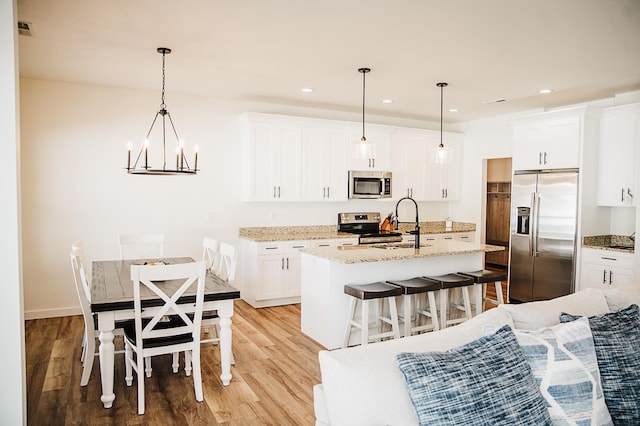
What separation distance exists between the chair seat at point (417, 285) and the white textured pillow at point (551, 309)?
1.52 meters

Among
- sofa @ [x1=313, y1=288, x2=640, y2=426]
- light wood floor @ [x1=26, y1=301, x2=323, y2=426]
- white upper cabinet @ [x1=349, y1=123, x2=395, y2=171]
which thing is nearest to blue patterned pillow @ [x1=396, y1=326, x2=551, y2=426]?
sofa @ [x1=313, y1=288, x2=640, y2=426]

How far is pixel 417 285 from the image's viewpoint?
157 inches

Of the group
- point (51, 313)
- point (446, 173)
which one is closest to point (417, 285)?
point (446, 173)

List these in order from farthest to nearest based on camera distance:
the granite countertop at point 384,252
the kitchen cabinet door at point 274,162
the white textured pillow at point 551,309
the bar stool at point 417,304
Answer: the kitchen cabinet door at point 274,162 → the bar stool at point 417,304 → the granite countertop at point 384,252 → the white textured pillow at point 551,309

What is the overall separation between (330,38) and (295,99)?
242 cm

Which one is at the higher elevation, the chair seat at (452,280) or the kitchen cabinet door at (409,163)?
the kitchen cabinet door at (409,163)

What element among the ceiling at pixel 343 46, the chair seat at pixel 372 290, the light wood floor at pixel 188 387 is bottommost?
the light wood floor at pixel 188 387

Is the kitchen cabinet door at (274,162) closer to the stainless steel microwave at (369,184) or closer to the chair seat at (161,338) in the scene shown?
the stainless steel microwave at (369,184)

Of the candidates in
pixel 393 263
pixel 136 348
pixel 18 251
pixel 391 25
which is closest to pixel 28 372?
pixel 136 348

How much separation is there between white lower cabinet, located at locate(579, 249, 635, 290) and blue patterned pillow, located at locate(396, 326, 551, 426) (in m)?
4.17

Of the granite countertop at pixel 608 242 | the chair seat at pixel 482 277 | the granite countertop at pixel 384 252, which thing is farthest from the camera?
the granite countertop at pixel 608 242

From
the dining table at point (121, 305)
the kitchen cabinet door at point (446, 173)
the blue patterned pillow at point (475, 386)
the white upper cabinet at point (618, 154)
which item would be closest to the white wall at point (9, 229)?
the dining table at point (121, 305)

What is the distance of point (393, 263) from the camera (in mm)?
4270

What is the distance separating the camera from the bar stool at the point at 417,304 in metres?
3.96
